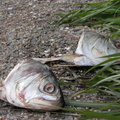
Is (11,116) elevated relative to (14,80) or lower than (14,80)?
lower

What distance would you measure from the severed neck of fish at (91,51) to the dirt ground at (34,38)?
6 centimetres

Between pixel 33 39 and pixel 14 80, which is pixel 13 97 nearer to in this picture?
pixel 14 80

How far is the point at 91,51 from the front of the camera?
192 centimetres

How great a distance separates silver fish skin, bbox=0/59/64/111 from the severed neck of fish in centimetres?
42

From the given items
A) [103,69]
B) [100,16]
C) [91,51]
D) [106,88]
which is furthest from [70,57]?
[100,16]

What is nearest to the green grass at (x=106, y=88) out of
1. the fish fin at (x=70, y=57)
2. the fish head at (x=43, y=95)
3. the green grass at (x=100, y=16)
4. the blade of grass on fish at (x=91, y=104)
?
the blade of grass on fish at (x=91, y=104)

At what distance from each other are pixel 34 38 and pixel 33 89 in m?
0.94

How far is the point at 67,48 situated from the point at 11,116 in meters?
0.84

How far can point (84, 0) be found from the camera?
10.2 ft

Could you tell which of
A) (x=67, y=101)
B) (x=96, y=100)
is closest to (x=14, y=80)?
(x=67, y=101)

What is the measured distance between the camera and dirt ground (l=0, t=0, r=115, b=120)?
1.47 meters

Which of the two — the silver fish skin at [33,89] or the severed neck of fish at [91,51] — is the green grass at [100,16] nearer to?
the severed neck of fish at [91,51]

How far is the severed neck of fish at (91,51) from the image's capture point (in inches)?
73.5

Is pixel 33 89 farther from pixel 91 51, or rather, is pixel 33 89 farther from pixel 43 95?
pixel 91 51
